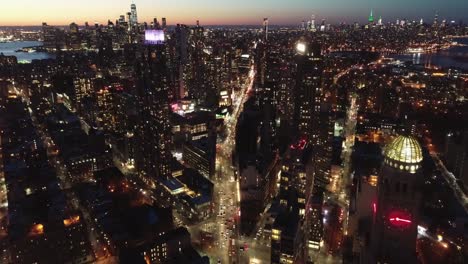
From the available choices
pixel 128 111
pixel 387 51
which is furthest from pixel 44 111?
pixel 387 51

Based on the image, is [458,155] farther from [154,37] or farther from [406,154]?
[154,37]

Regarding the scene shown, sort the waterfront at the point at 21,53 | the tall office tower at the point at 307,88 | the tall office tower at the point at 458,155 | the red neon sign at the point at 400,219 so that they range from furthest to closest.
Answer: the waterfront at the point at 21,53
the tall office tower at the point at 307,88
the tall office tower at the point at 458,155
the red neon sign at the point at 400,219

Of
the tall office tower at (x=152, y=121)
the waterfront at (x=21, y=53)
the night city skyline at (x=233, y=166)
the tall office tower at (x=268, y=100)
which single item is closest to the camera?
the night city skyline at (x=233, y=166)

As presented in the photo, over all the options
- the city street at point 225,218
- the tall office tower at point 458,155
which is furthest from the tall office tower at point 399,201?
the tall office tower at point 458,155

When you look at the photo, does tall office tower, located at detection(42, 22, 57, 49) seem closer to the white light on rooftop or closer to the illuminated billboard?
the illuminated billboard

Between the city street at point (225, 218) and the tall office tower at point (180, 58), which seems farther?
the tall office tower at point (180, 58)

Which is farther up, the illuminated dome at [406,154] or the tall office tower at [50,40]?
the tall office tower at [50,40]

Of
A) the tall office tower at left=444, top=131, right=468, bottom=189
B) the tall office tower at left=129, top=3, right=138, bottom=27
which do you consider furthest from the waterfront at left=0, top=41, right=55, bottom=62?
the tall office tower at left=444, top=131, right=468, bottom=189

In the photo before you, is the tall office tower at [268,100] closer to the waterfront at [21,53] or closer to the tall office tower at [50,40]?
the waterfront at [21,53]
